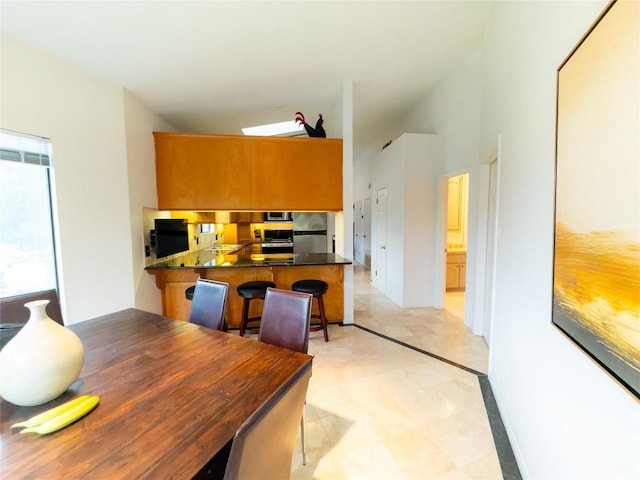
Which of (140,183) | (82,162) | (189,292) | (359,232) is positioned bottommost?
(189,292)

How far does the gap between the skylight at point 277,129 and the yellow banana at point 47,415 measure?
4.21m

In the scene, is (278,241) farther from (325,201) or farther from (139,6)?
(139,6)

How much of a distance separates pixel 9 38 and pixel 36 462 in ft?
9.57

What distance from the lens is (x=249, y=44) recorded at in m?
2.49

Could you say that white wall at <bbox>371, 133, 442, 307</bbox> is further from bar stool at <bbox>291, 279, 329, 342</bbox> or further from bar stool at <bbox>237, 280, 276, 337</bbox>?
bar stool at <bbox>237, 280, 276, 337</bbox>

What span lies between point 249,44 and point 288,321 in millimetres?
2504

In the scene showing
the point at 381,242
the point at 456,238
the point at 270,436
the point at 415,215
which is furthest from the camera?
the point at 456,238

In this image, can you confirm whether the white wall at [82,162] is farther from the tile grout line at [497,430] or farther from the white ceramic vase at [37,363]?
the tile grout line at [497,430]

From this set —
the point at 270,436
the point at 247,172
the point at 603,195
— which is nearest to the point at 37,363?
the point at 270,436

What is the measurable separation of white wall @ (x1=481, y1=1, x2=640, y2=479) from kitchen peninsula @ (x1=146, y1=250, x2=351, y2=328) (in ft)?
6.20

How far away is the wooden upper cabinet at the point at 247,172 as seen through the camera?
3426 mm

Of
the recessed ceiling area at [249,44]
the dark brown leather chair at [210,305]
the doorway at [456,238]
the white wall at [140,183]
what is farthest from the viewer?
the doorway at [456,238]

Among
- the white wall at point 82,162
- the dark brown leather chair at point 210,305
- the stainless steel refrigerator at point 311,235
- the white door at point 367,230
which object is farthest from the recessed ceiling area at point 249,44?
the white door at point 367,230

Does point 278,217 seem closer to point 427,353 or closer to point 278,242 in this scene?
point 278,242
